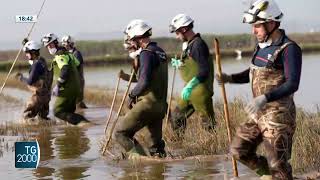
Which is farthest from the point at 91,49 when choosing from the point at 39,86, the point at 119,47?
the point at 39,86

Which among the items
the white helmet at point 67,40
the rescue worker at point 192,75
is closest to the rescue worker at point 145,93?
the rescue worker at point 192,75

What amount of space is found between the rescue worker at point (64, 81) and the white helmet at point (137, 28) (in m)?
4.94

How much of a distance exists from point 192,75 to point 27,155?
316cm

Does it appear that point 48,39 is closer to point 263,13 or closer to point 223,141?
point 223,141

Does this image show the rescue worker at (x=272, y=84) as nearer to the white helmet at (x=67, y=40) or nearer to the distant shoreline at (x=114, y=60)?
the white helmet at (x=67, y=40)

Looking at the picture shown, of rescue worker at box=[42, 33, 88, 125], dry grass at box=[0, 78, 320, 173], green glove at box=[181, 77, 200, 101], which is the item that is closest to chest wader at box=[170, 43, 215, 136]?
dry grass at box=[0, 78, 320, 173]

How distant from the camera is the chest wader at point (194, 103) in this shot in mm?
10203

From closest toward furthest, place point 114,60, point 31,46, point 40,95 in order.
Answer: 1. point 31,46
2. point 40,95
3. point 114,60

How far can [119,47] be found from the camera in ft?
235

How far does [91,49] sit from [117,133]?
6413 cm

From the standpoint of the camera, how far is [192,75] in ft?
34.3

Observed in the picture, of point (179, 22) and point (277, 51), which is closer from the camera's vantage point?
point (277, 51)

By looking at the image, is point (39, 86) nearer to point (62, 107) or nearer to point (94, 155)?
point (62, 107)

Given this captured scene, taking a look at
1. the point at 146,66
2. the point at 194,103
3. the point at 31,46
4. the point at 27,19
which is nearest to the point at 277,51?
the point at 146,66
